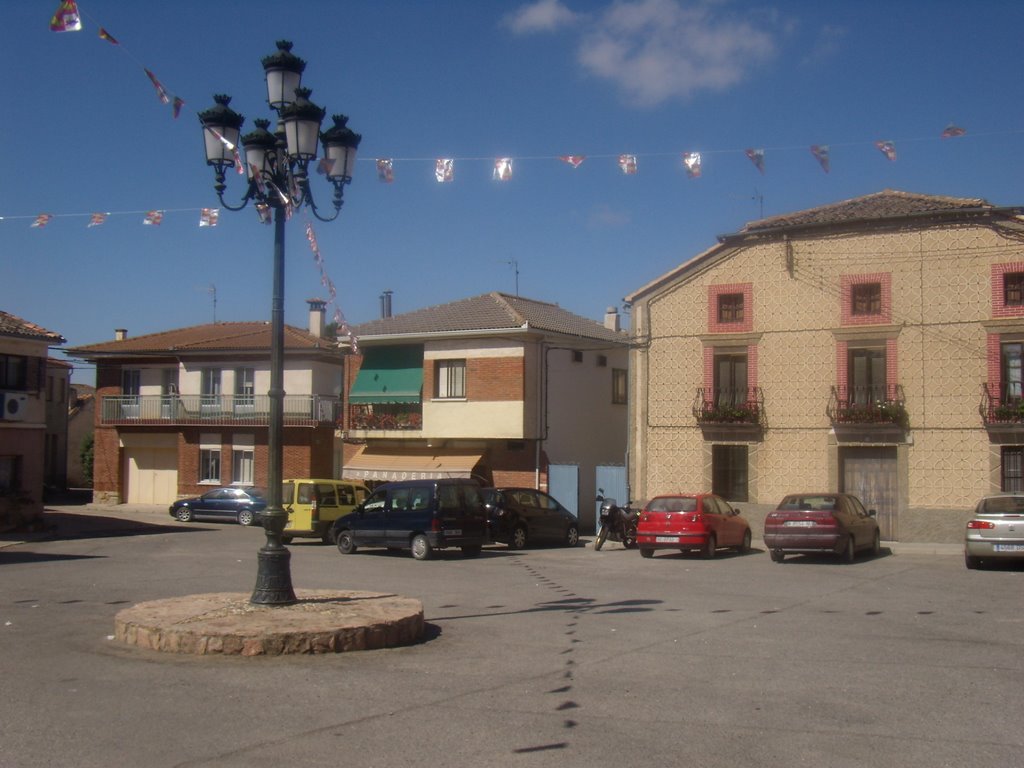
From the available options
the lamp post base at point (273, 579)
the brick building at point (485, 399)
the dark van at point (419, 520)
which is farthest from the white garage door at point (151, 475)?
the lamp post base at point (273, 579)

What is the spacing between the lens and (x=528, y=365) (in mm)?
33969

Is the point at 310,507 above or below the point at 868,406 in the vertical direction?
below

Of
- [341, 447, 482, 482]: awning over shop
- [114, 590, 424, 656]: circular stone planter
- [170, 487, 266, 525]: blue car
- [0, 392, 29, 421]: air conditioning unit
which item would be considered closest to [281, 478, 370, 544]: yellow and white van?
[341, 447, 482, 482]: awning over shop

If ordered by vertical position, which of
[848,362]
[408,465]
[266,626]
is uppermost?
[848,362]

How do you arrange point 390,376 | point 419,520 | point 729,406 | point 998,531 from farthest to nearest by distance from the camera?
point 390,376 < point 729,406 < point 419,520 < point 998,531

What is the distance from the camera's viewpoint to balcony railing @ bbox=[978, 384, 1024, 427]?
26328 millimetres

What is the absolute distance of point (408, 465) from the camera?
35.2m

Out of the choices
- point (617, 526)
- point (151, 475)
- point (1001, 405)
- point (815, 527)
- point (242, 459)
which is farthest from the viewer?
point (151, 475)

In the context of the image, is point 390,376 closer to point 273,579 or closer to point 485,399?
point 485,399

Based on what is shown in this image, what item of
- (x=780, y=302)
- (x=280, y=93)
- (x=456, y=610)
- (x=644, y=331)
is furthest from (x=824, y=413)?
(x=280, y=93)

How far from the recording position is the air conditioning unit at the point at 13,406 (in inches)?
1240

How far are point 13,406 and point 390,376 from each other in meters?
11.9

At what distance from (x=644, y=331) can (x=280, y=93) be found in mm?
20905

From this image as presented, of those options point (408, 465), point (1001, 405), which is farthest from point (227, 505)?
point (1001, 405)
